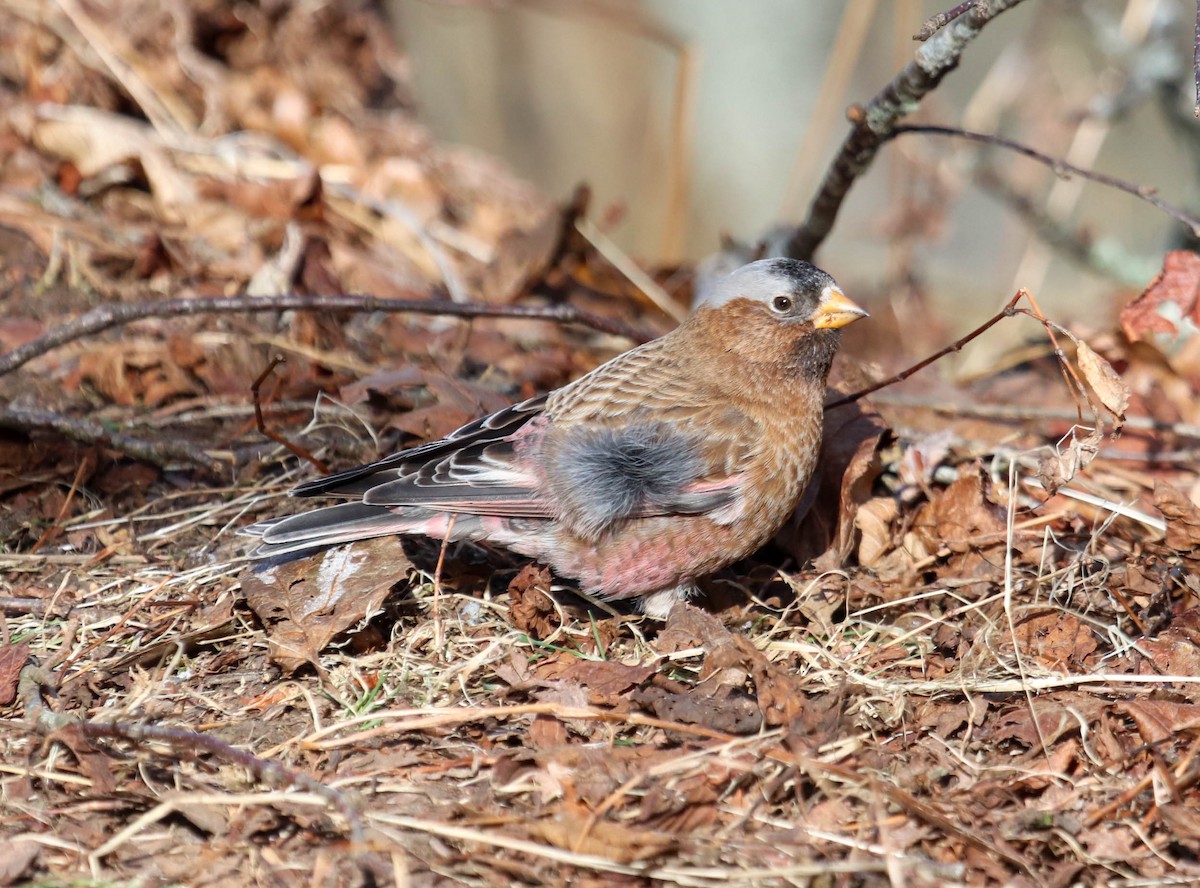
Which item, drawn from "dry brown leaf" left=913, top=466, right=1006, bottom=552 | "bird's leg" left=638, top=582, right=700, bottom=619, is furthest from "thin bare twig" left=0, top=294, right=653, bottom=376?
"dry brown leaf" left=913, top=466, right=1006, bottom=552

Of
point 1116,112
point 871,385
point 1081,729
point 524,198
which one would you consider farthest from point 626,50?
point 1081,729

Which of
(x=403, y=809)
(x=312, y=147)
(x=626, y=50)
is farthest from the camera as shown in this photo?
(x=626, y=50)

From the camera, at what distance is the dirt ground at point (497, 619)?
260 centimetres

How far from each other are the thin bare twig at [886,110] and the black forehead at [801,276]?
710mm

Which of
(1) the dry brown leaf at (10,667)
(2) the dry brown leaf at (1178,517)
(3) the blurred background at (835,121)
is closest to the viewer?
(1) the dry brown leaf at (10,667)

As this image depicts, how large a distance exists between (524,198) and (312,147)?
4.69 feet

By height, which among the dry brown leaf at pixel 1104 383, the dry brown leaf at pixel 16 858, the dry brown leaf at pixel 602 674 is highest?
the dry brown leaf at pixel 1104 383

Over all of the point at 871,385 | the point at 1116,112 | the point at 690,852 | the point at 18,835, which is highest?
the point at 1116,112

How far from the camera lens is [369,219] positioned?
249 inches

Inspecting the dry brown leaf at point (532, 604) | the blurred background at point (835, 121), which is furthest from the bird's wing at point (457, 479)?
the blurred background at point (835, 121)

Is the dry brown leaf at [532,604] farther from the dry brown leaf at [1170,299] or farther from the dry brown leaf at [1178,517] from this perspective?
the dry brown leaf at [1170,299]

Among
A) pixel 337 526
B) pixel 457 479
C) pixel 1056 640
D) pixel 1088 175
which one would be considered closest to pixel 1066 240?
pixel 1088 175

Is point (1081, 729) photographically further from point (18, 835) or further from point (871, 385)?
point (18, 835)

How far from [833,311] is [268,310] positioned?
1977mm
